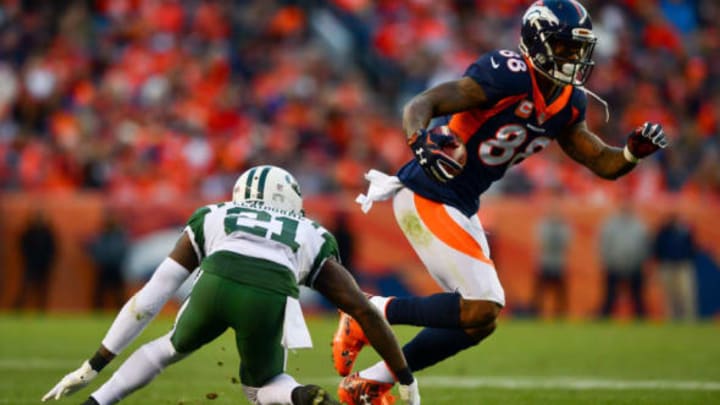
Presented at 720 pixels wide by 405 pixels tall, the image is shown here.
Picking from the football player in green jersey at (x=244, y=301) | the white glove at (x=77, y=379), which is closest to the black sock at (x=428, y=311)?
the football player in green jersey at (x=244, y=301)

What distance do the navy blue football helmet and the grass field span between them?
1.85 meters

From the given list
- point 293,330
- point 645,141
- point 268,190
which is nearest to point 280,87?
point 645,141

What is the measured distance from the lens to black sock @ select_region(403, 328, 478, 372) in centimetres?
605

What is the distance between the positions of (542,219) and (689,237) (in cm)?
177

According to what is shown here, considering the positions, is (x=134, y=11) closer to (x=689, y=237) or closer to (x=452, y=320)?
(x=689, y=237)

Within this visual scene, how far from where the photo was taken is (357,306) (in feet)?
17.6

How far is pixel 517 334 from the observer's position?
12781 mm

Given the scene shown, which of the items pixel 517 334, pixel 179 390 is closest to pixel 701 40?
pixel 517 334

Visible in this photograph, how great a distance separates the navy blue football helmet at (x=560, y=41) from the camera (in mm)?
6121

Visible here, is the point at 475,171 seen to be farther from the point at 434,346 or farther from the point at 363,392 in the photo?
the point at 363,392

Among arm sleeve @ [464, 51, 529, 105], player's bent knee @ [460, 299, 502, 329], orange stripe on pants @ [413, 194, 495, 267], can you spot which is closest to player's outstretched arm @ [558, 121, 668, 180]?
arm sleeve @ [464, 51, 529, 105]

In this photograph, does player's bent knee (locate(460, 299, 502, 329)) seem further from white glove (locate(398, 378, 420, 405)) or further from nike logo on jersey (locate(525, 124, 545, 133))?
nike logo on jersey (locate(525, 124, 545, 133))

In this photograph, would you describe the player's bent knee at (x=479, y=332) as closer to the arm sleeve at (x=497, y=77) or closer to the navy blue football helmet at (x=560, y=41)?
the arm sleeve at (x=497, y=77)

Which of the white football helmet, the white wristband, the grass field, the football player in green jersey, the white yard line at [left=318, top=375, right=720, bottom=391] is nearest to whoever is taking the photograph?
the football player in green jersey
